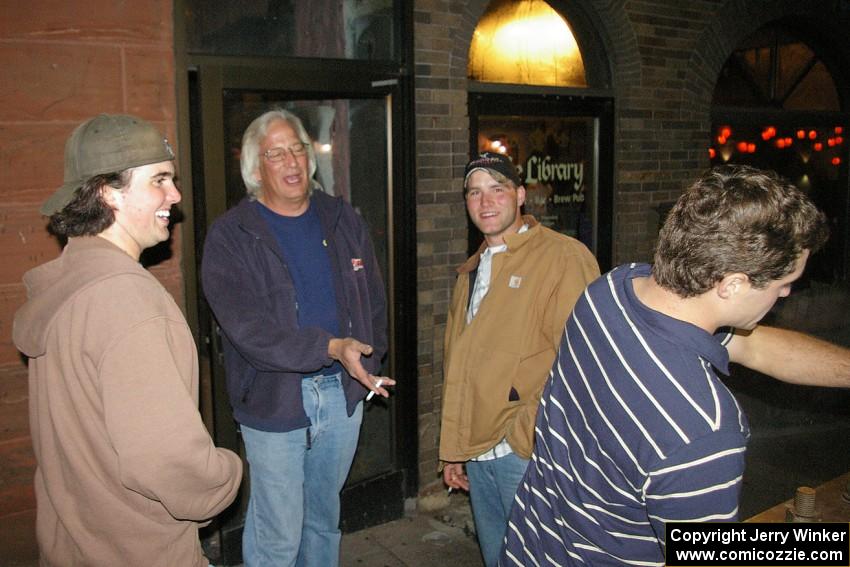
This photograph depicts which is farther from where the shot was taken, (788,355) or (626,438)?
(788,355)

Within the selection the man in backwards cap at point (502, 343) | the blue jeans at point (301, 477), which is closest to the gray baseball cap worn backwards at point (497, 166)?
the man in backwards cap at point (502, 343)

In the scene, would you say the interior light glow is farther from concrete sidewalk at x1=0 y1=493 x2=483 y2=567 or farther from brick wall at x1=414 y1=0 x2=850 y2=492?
concrete sidewalk at x1=0 y1=493 x2=483 y2=567

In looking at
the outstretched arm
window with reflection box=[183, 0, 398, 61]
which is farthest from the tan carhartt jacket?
window with reflection box=[183, 0, 398, 61]

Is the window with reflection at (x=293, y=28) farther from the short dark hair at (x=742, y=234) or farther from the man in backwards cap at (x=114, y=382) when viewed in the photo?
the short dark hair at (x=742, y=234)

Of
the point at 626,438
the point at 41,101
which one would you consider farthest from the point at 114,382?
the point at 41,101

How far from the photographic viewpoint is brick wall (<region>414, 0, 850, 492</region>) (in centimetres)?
472

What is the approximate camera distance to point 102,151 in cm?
208

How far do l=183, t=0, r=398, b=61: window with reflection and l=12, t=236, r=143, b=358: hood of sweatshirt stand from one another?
2026mm

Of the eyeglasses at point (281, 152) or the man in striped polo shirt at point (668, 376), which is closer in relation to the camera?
the man in striped polo shirt at point (668, 376)

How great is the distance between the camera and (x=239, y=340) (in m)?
3.12

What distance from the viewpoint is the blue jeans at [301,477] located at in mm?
3254

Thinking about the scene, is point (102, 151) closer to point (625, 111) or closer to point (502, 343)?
point (502, 343)

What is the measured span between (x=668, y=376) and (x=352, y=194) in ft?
10.9

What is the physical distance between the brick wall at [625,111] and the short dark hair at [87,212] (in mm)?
2760
